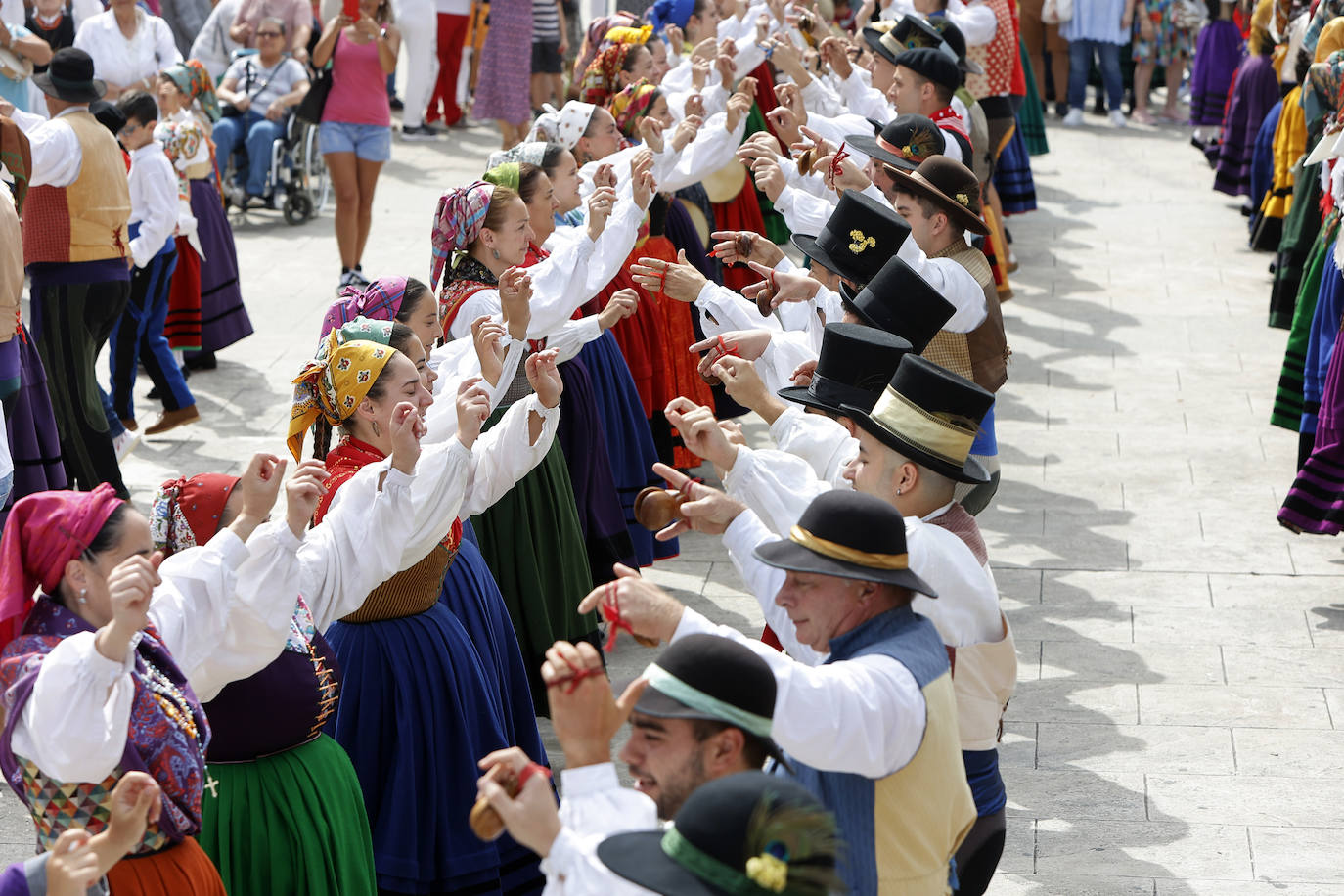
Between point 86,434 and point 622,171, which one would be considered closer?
point 622,171

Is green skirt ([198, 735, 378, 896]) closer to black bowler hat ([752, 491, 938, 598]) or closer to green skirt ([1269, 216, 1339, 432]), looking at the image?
black bowler hat ([752, 491, 938, 598])

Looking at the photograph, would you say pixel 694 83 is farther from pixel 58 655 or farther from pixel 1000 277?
pixel 58 655

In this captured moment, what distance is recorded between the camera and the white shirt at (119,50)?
1012 cm

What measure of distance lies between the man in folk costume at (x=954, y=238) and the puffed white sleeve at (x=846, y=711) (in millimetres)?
2473

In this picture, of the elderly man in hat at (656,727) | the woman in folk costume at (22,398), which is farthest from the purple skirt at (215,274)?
the elderly man in hat at (656,727)

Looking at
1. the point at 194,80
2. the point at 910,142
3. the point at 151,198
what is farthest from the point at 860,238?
the point at 194,80

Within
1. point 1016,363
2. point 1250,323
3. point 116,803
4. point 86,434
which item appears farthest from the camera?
point 1250,323

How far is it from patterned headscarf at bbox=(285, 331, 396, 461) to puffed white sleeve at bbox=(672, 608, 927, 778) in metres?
1.54

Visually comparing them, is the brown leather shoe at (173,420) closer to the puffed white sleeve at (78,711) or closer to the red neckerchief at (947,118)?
the red neckerchief at (947,118)

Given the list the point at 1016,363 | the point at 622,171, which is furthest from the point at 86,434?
the point at 1016,363

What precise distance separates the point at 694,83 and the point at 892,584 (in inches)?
223

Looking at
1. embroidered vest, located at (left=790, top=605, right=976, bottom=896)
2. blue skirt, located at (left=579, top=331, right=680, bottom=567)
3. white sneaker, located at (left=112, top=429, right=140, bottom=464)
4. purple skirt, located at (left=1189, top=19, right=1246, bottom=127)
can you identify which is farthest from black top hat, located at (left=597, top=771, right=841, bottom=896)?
purple skirt, located at (left=1189, top=19, right=1246, bottom=127)

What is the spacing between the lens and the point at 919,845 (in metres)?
2.70

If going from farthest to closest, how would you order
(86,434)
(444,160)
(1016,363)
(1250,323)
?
(444,160) → (1250,323) → (1016,363) → (86,434)
